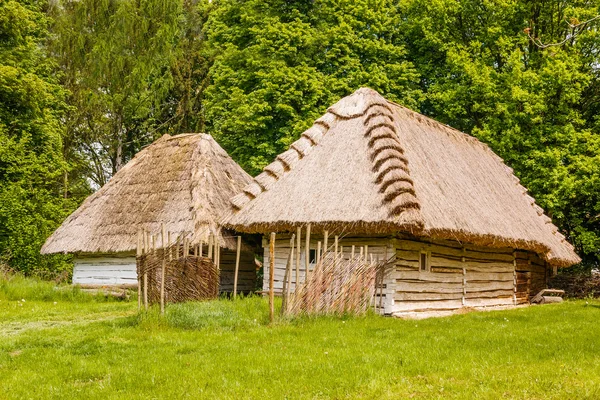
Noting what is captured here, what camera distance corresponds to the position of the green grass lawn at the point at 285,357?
7445 millimetres

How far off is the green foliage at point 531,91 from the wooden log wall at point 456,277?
396 cm

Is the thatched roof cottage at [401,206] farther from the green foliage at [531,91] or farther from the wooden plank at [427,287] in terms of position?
the green foliage at [531,91]

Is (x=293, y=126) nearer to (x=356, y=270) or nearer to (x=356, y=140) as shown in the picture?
(x=356, y=140)

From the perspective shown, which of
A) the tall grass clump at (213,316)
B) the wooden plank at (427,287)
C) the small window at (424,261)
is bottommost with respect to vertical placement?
the tall grass clump at (213,316)

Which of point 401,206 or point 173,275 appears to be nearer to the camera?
point 173,275

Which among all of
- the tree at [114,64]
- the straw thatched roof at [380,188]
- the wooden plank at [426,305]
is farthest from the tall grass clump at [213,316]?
the tree at [114,64]

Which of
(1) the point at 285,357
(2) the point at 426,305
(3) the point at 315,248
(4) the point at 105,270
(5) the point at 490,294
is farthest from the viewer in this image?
(4) the point at 105,270

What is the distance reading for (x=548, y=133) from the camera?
2561 centimetres

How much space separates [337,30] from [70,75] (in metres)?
15.8

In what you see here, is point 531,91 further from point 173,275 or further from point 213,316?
point 213,316

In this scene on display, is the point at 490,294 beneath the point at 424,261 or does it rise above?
beneath

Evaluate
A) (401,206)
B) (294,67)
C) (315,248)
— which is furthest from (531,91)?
(315,248)

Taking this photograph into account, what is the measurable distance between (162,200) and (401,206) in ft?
30.7

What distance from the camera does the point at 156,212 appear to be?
20.7 meters
